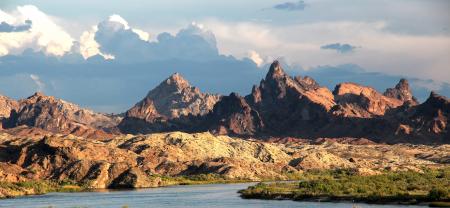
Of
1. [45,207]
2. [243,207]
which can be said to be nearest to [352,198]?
[243,207]

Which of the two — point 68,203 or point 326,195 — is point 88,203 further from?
point 326,195

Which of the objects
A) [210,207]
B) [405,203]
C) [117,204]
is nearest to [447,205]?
[405,203]

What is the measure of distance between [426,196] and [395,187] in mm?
26768

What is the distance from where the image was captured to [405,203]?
528 ft

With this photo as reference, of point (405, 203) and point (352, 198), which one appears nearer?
point (405, 203)

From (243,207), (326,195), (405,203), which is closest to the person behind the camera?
(405,203)

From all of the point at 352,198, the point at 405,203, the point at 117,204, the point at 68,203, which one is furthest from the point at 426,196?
the point at 68,203

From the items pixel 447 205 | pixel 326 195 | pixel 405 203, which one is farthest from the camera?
pixel 326 195

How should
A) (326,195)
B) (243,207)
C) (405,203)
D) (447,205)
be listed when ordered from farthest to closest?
(326,195)
(243,207)
(405,203)
(447,205)

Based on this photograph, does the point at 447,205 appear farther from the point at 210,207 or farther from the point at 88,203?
the point at 88,203

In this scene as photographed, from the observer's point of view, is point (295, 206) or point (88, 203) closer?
point (295, 206)

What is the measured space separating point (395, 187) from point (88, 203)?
64679 mm

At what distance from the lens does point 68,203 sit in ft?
651

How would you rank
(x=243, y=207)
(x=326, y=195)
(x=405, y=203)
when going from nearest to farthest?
(x=405, y=203) < (x=243, y=207) < (x=326, y=195)
